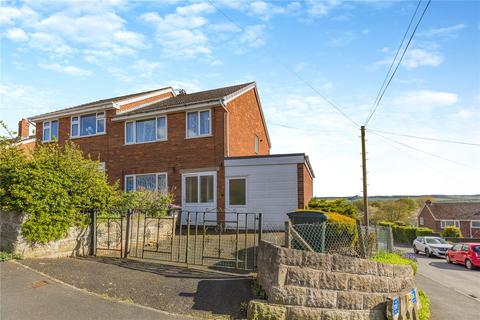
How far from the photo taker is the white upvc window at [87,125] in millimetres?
20094

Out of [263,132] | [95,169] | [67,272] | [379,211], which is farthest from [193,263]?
[379,211]

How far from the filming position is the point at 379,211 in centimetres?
6238

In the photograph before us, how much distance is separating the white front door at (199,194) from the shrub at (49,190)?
634cm

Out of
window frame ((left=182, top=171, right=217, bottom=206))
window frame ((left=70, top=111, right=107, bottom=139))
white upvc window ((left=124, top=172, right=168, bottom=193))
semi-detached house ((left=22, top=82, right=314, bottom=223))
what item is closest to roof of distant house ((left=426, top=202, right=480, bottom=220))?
semi-detached house ((left=22, top=82, right=314, bottom=223))

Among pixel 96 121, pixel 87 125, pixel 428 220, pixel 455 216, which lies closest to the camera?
pixel 96 121

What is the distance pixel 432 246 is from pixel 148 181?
23.8m

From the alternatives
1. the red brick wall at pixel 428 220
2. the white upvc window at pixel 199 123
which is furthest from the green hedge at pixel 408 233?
the white upvc window at pixel 199 123

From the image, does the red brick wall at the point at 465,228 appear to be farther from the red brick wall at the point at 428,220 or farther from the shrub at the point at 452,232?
the shrub at the point at 452,232

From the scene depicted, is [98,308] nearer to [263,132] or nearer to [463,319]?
[463,319]

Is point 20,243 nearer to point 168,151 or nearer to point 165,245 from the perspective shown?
point 165,245

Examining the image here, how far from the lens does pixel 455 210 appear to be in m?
55.7

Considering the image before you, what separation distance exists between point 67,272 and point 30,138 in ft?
85.7

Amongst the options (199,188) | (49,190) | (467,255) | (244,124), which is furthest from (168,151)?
(467,255)

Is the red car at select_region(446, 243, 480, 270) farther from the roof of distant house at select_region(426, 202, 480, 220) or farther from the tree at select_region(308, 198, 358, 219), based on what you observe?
the roof of distant house at select_region(426, 202, 480, 220)
